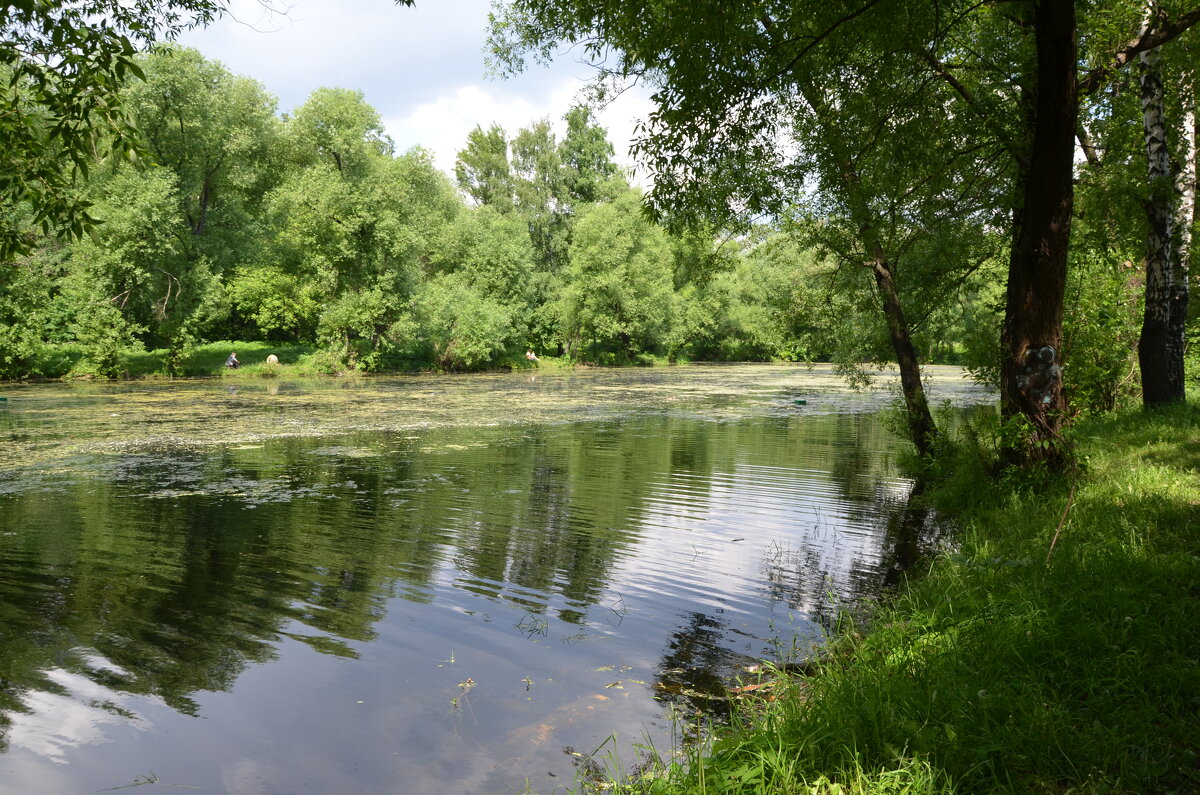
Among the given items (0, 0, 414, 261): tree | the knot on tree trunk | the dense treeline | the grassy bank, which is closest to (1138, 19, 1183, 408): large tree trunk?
the dense treeline

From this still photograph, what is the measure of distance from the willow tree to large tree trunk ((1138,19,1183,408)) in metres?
0.98

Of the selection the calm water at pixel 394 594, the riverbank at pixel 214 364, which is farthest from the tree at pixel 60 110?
the riverbank at pixel 214 364

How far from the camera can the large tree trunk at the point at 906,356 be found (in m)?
13.7

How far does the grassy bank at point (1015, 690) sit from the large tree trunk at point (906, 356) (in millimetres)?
7246

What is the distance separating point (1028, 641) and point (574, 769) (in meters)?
2.85

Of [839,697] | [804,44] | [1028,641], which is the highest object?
[804,44]

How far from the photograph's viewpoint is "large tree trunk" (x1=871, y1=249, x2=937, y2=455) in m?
13.7

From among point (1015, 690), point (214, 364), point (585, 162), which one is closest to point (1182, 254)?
point (1015, 690)

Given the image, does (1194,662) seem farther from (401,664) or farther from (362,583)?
(362,583)

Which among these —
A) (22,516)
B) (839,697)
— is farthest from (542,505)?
(839,697)

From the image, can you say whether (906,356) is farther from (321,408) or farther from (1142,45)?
(321,408)

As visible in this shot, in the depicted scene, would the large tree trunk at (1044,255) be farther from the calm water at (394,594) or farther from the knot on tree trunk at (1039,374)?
the calm water at (394,594)

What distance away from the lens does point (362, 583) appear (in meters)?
8.66

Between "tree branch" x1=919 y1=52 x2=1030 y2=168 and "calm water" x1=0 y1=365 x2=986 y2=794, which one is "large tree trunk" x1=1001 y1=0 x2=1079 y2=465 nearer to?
"tree branch" x1=919 y1=52 x2=1030 y2=168
